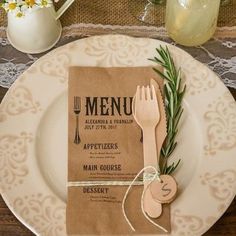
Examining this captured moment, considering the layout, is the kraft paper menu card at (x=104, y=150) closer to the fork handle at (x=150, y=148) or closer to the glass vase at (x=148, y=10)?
the fork handle at (x=150, y=148)

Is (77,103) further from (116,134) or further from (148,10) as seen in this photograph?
(148,10)

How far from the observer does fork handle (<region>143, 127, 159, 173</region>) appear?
673mm

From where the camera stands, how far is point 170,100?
28.2 inches

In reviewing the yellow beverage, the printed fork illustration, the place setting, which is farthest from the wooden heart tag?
the yellow beverage

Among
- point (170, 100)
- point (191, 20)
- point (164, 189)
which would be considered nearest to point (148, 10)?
point (191, 20)

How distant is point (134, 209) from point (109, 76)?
20 centimetres

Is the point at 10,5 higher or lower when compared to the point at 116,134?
higher

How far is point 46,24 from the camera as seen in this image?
772mm

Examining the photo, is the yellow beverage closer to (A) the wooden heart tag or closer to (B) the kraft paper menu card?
(B) the kraft paper menu card

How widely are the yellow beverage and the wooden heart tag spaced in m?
0.25

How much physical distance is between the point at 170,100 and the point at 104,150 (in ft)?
0.38

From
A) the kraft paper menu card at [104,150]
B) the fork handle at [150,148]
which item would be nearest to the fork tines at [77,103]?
the kraft paper menu card at [104,150]

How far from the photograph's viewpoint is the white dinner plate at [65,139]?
0.65 meters

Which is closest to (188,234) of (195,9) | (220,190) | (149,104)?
(220,190)
